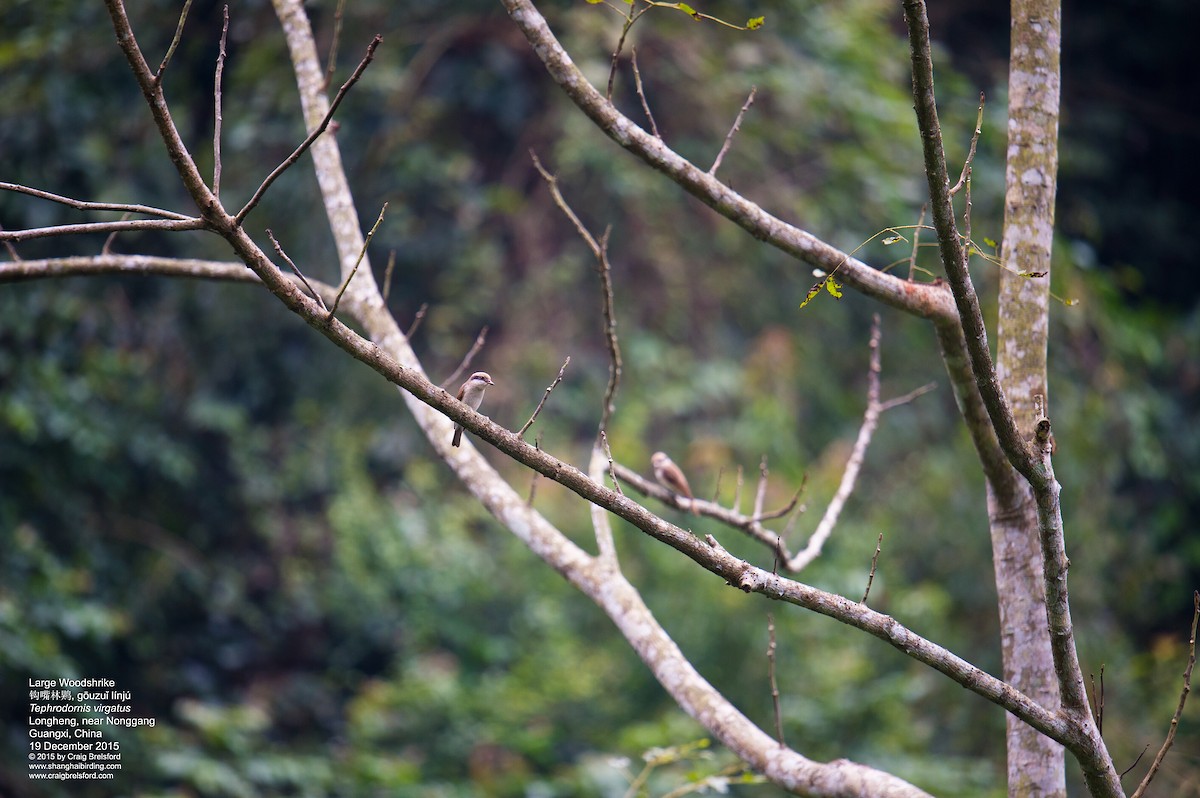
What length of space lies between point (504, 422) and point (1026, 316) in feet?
22.0

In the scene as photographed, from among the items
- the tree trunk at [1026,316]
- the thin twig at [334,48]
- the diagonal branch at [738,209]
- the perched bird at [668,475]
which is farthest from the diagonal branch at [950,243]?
the perched bird at [668,475]

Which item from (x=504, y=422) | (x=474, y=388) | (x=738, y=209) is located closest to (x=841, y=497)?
(x=738, y=209)

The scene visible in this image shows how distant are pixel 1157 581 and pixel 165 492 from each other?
899 centimetres

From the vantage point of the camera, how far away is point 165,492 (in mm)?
8258

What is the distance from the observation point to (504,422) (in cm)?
895

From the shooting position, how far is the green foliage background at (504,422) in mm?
6359

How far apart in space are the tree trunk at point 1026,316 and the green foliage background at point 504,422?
2.80 meters

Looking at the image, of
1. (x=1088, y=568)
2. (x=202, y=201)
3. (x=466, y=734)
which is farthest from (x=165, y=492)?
(x=1088, y=568)

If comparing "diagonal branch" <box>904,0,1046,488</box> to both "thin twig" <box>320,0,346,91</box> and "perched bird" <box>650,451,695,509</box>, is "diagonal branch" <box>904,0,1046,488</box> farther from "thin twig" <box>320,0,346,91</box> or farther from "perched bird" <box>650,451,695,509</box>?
"perched bird" <box>650,451,695,509</box>

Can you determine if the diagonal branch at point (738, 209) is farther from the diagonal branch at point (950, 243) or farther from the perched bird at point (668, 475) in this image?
the perched bird at point (668, 475)

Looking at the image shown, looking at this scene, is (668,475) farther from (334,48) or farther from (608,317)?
(334,48)

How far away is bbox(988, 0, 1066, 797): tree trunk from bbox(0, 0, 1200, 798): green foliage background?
9.20 feet

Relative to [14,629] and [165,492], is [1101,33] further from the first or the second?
[14,629]

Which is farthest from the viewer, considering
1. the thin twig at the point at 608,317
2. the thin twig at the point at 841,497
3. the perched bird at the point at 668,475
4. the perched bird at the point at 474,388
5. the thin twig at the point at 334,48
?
the perched bird at the point at 668,475
